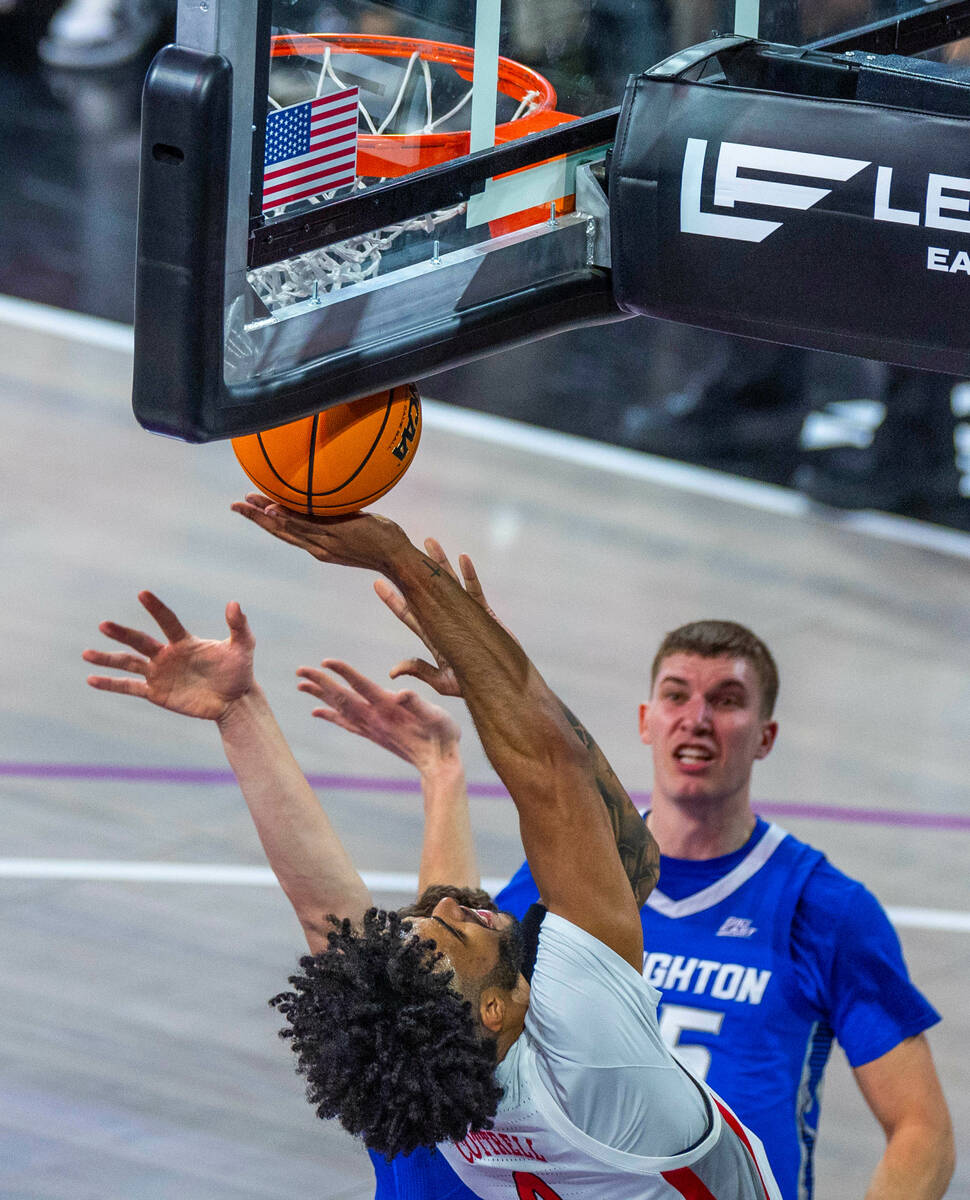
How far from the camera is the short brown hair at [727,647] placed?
521cm

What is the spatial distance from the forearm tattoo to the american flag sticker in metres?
1.07

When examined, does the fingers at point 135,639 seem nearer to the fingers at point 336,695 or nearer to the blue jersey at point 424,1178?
the fingers at point 336,695

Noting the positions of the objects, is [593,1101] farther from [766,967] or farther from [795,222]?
[795,222]

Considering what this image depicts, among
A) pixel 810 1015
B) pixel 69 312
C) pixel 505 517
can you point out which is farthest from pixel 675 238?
pixel 69 312

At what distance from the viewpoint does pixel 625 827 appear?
4.01 meters

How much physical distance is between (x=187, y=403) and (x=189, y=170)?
382 mm

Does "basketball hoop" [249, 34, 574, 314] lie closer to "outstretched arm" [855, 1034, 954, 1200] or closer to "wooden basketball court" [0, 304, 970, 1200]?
"outstretched arm" [855, 1034, 954, 1200]

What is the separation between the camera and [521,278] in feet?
12.6

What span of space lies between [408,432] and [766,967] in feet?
5.63

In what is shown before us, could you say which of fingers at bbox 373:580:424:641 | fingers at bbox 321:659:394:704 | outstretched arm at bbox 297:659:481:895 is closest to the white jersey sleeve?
fingers at bbox 373:580:424:641

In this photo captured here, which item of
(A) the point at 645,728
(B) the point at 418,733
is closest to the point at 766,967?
(A) the point at 645,728

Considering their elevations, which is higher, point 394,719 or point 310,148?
point 310,148

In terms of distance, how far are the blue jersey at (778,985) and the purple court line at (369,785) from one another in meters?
3.65

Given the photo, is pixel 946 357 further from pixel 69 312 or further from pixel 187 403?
pixel 69 312
